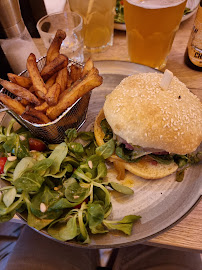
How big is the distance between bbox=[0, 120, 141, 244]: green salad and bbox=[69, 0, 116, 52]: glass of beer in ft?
3.94

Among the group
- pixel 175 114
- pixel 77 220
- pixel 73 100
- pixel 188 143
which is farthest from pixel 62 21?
pixel 77 220

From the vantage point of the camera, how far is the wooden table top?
1094mm

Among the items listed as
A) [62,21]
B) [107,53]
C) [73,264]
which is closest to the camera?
[73,264]

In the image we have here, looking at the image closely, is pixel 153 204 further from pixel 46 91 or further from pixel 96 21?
pixel 96 21

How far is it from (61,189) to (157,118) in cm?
62

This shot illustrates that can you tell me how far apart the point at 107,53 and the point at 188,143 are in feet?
4.37

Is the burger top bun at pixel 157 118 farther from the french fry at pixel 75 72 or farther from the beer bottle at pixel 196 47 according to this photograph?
the beer bottle at pixel 196 47

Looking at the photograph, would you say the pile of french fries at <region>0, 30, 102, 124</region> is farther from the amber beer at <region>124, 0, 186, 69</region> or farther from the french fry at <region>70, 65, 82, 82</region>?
the amber beer at <region>124, 0, 186, 69</region>

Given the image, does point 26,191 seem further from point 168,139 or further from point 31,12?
point 31,12

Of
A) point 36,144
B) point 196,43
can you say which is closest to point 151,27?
point 196,43

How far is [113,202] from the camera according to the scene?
1232 mm

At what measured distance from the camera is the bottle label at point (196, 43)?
1607 millimetres

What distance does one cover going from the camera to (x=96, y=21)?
6.86 feet

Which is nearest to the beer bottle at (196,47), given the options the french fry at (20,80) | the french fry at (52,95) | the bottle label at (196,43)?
the bottle label at (196,43)
